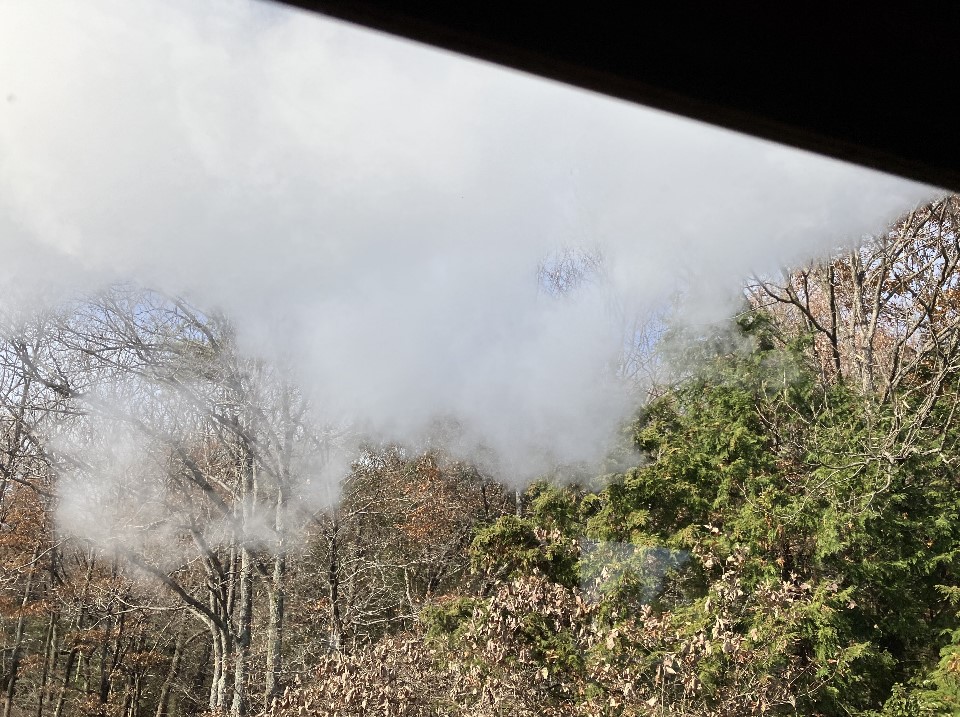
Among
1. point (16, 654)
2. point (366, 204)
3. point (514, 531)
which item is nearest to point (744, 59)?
point (514, 531)

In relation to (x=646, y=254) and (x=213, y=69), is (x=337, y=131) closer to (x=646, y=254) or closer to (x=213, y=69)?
(x=213, y=69)

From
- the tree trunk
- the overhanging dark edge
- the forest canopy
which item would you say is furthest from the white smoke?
the overhanging dark edge

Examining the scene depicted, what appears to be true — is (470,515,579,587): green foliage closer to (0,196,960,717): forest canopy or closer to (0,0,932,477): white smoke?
(0,196,960,717): forest canopy

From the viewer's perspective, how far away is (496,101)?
29.4ft

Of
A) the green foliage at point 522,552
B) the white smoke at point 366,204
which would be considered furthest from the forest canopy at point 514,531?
the white smoke at point 366,204

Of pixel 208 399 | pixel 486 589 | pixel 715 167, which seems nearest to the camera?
pixel 715 167

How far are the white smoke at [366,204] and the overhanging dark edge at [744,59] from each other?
19.9ft

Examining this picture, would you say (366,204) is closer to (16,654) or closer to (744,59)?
(16,654)

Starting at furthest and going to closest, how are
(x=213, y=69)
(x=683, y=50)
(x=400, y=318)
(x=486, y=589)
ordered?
1. (x=213, y=69)
2. (x=400, y=318)
3. (x=486, y=589)
4. (x=683, y=50)

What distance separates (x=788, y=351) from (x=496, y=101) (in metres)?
4.02

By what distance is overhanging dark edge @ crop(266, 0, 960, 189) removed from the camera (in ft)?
2.33

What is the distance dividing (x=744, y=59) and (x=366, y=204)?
9.82 metres

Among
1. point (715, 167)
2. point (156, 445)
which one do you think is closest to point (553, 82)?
point (715, 167)

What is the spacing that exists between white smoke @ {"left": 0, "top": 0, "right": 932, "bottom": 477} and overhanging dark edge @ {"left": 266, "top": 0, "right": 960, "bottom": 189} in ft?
19.9
